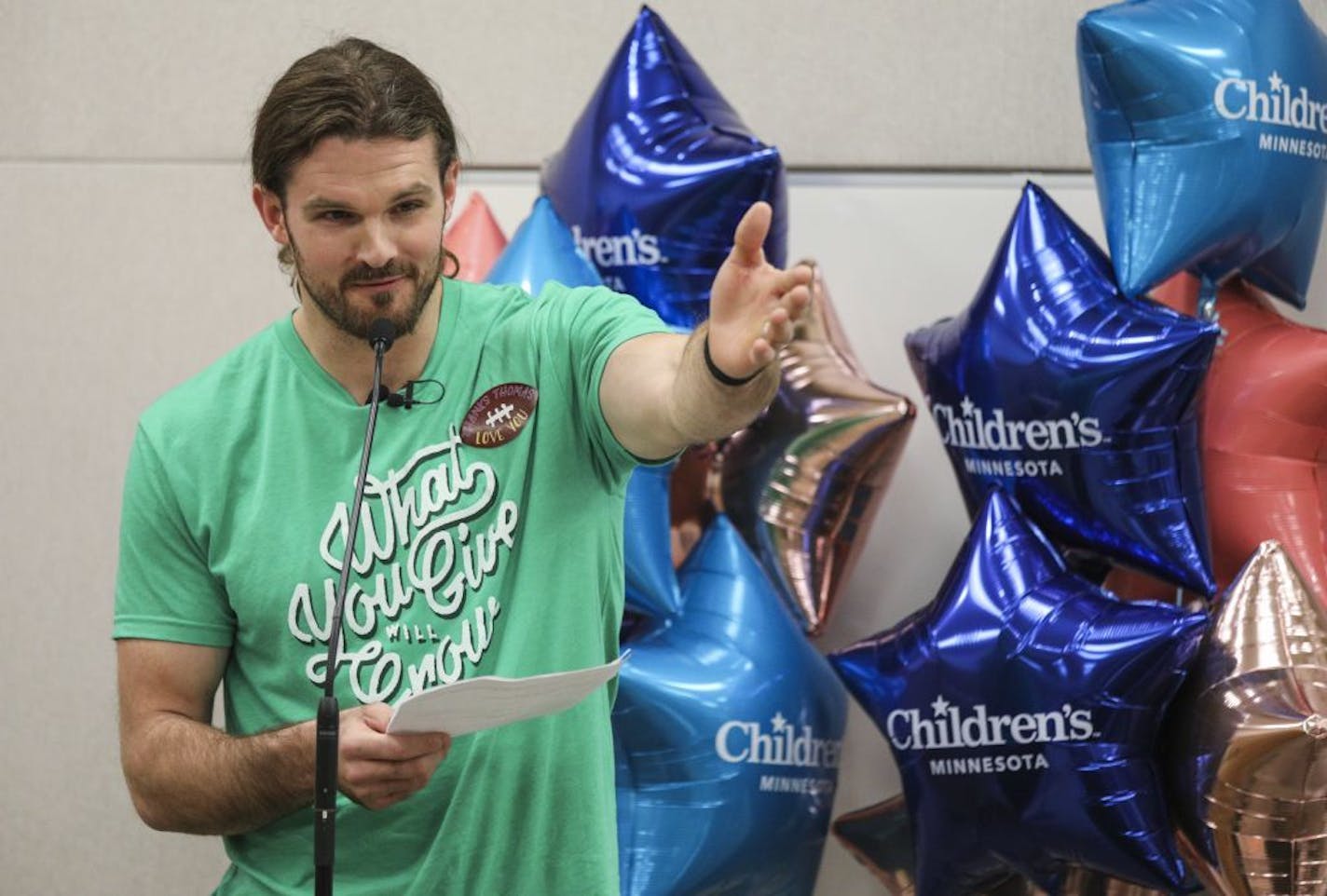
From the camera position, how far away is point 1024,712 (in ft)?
6.01

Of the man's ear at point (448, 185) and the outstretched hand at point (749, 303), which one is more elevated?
the man's ear at point (448, 185)

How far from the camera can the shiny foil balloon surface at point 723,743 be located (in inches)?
75.9

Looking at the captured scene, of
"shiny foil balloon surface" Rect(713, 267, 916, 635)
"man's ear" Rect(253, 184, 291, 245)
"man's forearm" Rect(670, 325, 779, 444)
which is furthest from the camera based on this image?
"shiny foil balloon surface" Rect(713, 267, 916, 635)

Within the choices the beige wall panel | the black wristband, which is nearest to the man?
the black wristband

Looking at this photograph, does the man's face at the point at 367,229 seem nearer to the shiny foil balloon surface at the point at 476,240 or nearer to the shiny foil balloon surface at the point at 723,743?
the shiny foil balloon surface at the point at 723,743

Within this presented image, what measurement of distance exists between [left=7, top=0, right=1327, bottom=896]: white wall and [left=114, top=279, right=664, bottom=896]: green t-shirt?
3.80 ft

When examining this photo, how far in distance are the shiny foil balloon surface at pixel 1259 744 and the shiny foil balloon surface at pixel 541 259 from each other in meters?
0.78

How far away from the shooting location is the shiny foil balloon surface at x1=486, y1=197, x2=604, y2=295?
2.01 meters

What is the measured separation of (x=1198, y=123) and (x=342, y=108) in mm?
992

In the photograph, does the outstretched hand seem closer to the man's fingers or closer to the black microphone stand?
the man's fingers

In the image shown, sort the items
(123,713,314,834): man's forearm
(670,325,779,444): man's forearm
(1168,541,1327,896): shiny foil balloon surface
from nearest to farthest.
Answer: (670,325,779,444): man's forearm, (123,713,314,834): man's forearm, (1168,541,1327,896): shiny foil balloon surface

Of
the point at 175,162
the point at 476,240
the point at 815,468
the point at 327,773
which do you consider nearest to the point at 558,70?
the point at 476,240

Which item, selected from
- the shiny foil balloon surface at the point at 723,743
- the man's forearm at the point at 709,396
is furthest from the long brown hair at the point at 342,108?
the shiny foil balloon surface at the point at 723,743

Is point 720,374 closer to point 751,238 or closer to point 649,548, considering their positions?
point 751,238
